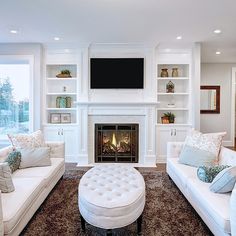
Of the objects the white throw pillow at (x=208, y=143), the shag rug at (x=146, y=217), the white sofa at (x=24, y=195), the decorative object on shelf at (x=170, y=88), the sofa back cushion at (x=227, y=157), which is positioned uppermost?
the decorative object on shelf at (x=170, y=88)

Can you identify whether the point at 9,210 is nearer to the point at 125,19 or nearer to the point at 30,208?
the point at 30,208

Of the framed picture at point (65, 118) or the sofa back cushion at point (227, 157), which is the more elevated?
the framed picture at point (65, 118)

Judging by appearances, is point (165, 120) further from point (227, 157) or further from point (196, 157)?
point (227, 157)

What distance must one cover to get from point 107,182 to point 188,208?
113cm

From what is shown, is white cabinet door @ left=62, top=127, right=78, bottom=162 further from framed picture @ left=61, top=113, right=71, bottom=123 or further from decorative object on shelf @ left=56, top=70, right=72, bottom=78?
decorative object on shelf @ left=56, top=70, right=72, bottom=78

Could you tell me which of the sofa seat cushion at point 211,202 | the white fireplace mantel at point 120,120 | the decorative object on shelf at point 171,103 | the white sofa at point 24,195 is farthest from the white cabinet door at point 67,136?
the sofa seat cushion at point 211,202

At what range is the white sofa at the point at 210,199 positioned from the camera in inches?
72.2

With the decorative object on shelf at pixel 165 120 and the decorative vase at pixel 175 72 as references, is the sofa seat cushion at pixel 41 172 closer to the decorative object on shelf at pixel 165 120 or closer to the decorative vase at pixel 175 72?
the decorative object on shelf at pixel 165 120

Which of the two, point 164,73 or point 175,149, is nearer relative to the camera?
point 175,149

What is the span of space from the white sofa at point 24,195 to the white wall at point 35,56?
173 cm

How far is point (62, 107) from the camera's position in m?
5.44

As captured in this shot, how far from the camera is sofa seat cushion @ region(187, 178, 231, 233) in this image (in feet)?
6.18

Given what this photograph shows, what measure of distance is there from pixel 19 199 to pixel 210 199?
5.90 feet

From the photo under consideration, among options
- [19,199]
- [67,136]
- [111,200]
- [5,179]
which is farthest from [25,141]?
[111,200]
